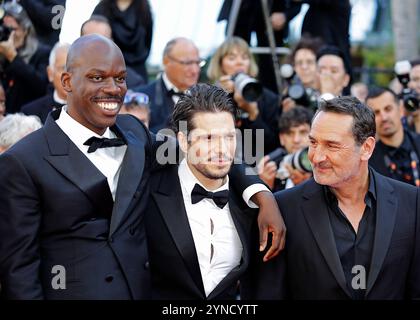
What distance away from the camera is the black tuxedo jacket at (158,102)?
18.4ft

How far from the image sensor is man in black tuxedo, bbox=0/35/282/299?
313 centimetres

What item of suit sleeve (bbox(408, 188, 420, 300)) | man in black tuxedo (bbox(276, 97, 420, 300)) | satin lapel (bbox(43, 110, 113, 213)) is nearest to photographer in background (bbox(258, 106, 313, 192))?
man in black tuxedo (bbox(276, 97, 420, 300))

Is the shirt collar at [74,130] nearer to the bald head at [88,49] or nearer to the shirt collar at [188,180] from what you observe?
the bald head at [88,49]

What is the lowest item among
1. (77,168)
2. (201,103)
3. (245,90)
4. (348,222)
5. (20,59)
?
(348,222)

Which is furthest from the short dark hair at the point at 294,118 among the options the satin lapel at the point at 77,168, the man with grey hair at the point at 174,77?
the satin lapel at the point at 77,168

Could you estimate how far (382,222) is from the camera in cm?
350

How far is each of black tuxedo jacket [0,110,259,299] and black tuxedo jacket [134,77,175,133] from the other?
7.44ft

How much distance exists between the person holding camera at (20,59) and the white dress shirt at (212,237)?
103 inches

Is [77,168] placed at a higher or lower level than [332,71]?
lower

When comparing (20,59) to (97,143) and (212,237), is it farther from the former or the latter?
(212,237)

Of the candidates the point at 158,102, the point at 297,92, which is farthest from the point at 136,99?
the point at 297,92

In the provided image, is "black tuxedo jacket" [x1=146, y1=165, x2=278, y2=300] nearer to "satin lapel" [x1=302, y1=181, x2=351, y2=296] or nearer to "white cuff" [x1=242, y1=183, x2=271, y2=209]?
"white cuff" [x1=242, y1=183, x2=271, y2=209]

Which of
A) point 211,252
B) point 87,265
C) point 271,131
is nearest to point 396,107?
point 271,131

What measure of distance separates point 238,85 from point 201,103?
190 cm
